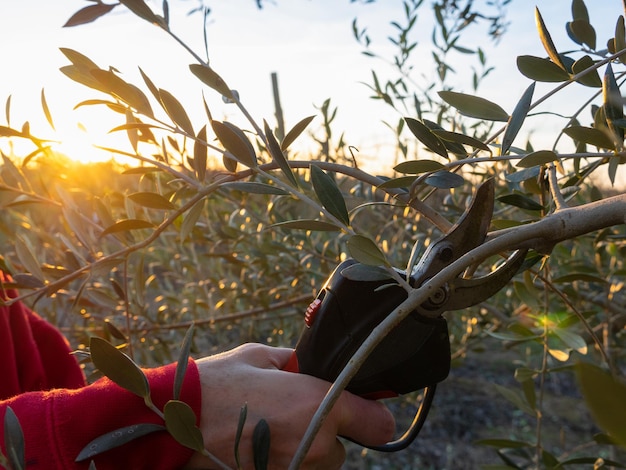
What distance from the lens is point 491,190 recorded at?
694mm

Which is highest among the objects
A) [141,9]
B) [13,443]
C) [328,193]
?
[141,9]

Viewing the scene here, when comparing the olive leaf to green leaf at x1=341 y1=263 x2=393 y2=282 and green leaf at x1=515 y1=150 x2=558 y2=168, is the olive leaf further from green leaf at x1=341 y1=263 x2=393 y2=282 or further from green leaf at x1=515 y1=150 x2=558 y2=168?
green leaf at x1=515 y1=150 x2=558 y2=168

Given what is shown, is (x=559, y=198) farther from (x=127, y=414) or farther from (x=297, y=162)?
(x=127, y=414)

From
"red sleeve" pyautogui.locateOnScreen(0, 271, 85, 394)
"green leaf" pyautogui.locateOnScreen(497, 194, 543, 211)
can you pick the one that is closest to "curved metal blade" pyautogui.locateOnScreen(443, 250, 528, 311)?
"green leaf" pyautogui.locateOnScreen(497, 194, 543, 211)

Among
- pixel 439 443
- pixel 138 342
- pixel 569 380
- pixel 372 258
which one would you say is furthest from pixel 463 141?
pixel 569 380

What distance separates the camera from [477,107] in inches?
28.4

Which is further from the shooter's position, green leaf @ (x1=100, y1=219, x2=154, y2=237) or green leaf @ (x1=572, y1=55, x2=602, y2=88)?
green leaf @ (x1=100, y1=219, x2=154, y2=237)

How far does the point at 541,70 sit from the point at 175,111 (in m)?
0.44

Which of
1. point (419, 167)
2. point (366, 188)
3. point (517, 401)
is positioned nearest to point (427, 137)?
point (419, 167)

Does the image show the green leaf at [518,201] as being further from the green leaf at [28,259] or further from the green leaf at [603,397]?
the green leaf at [28,259]

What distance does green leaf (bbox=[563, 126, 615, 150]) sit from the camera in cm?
66

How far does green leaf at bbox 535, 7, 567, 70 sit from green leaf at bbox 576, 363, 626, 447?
20.1 inches

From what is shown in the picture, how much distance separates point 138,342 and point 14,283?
0.96 m

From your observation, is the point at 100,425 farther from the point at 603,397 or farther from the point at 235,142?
the point at 603,397
